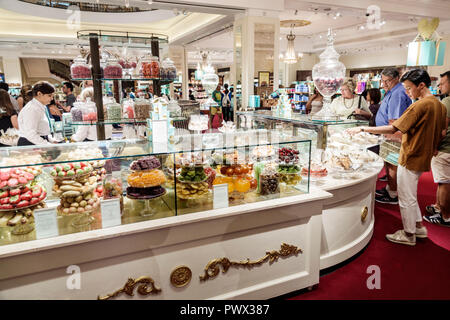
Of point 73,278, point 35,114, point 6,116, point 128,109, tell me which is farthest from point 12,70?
point 73,278

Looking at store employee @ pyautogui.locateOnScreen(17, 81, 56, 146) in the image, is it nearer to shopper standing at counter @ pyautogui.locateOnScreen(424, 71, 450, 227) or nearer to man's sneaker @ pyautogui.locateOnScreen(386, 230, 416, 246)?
man's sneaker @ pyautogui.locateOnScreen(386, 230, 416, 246)

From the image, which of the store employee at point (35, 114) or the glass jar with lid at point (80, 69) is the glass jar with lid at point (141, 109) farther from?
the store employee at point (35, 114)

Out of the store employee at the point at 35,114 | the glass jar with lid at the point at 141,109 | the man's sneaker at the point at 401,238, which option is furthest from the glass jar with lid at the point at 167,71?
the man's sneaker at the point at 401,238

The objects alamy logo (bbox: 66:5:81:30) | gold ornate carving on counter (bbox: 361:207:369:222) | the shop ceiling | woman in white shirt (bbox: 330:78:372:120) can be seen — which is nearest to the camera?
gold ornate carving on counter (bbox: 361:207:369:222)

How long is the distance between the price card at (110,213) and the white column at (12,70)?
50.3 ft

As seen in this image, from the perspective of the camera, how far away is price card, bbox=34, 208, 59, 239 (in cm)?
171

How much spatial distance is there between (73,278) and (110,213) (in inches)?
15.8

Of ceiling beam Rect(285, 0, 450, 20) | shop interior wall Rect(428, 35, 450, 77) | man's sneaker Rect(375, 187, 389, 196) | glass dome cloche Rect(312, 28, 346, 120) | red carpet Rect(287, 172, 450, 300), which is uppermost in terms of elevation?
ceiling beam Rect(285, 0, 450, 20)

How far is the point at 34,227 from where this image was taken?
5.94 ft

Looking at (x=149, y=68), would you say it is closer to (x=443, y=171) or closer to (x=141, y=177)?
(x=141, y=177)

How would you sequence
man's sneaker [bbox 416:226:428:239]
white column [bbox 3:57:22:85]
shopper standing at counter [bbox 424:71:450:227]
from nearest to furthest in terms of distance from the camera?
man's sneaker [bbox 416:226:428:239], shopper standing at counter [bbox 424:71:450:227], white column [bbox 3:57:22:85]

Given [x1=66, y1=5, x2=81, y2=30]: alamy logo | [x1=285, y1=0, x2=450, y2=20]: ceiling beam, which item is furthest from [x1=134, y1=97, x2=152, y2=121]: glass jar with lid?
[x1=66, y1=5, x2=81, y2=30]: alamy logo

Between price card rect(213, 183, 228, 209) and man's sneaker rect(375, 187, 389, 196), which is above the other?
price card rect(213, 183, 228, 209)

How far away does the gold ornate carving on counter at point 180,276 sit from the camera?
2.00 m
